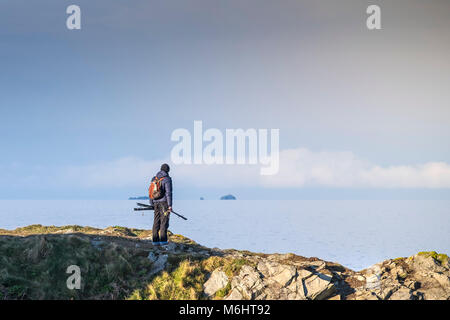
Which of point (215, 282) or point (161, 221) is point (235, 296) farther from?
point (161, 221)

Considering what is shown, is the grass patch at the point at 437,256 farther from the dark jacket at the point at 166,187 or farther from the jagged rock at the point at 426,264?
the dark jacket at the point at 166,187

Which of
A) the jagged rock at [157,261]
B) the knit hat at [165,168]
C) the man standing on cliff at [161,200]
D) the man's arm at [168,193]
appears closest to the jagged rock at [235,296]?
the jagged rock at [157,261]

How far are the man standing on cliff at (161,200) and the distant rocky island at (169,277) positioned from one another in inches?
46.7

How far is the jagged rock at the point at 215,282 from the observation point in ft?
57.1

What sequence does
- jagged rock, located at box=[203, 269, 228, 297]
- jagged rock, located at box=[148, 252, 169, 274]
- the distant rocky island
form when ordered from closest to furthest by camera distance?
the distant rocky island
jagged rock, located at box=[203, 269, 228, 297]
jagged rock, located at box=[148, 252, 169, 274]

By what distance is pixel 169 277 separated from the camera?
697 inches

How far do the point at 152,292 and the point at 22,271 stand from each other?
6.06m

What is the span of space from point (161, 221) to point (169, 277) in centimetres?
415

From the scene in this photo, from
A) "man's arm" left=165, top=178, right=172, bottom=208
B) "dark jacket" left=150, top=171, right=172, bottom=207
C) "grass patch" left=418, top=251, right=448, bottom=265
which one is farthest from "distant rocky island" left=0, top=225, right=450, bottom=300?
"dark jacket" left=150, top=171, right=172, bottom=207

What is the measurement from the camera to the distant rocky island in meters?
16.8

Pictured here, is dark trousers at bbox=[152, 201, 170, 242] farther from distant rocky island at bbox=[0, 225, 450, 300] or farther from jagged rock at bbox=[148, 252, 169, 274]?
jagged rock at bbox=[148, 252, 169, 274]

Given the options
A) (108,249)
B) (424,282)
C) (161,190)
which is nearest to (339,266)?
(424,282)

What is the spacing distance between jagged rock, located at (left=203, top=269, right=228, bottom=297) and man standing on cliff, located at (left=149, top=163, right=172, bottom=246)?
4.37 meters
